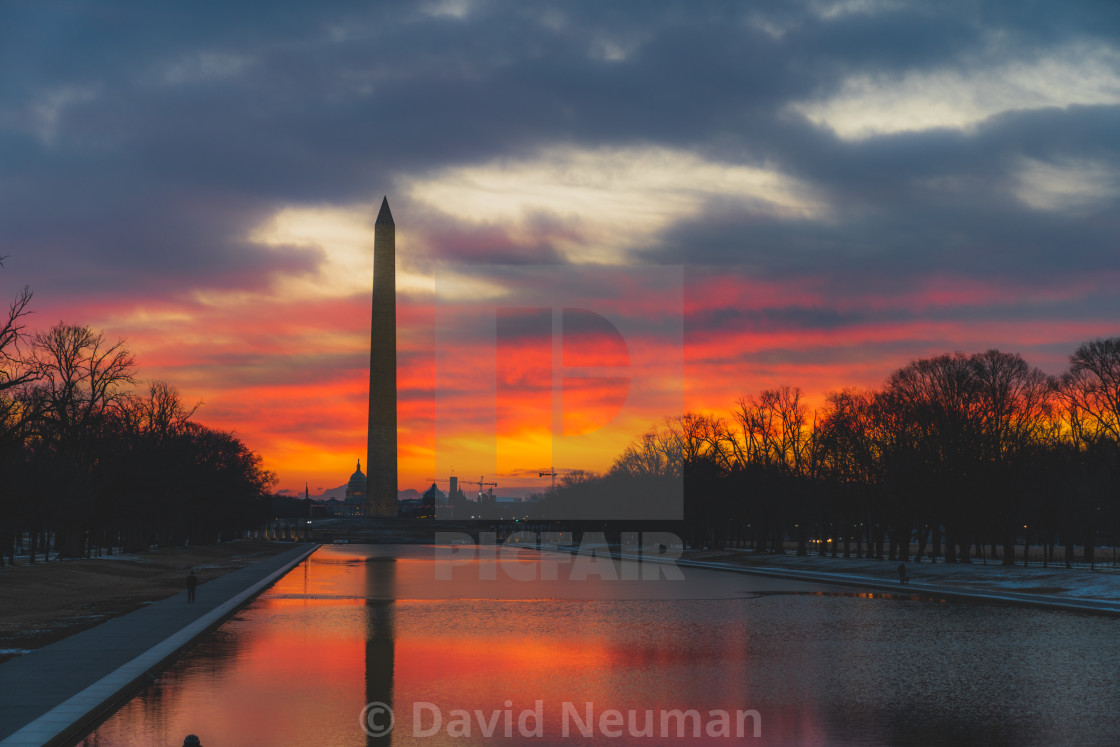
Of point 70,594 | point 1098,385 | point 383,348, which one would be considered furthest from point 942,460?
point 383,348

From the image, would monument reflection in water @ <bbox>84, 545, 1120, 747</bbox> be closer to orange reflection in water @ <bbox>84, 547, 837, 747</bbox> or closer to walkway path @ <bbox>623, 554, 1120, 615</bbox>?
orange reflection in water @ <bbox>84, 547, 837, 747</bbox>

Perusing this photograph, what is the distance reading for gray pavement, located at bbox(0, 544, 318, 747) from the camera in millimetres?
12742

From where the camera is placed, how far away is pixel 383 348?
112 m

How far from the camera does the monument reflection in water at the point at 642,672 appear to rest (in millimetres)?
13141

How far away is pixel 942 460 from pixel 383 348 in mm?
65387

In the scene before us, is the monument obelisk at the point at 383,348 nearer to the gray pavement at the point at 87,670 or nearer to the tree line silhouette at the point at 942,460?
the tree line silhouette at the point at 942,460

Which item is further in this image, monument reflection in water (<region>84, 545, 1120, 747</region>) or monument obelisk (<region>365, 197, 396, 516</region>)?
monument obelisk (<region>365, 197, 396, 516</region>)

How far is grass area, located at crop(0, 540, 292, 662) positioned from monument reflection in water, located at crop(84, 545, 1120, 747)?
12.6 feet

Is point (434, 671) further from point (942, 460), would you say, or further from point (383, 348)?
point (383, 348)

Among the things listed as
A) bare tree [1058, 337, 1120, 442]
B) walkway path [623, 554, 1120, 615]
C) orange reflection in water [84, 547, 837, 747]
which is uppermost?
bare tree [1058, 337, 1120, 442]

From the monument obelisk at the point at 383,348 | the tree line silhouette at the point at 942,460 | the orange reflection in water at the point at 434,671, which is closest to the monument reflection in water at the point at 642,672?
the orange reflection in water at the point at 434,671

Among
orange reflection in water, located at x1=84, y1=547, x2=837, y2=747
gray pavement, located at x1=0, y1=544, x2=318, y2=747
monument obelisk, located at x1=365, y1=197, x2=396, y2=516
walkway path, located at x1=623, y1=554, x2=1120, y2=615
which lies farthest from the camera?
monument obelisk, located at x1=365, y1=197, x2=396, y2=516

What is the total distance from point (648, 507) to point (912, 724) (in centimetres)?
8896

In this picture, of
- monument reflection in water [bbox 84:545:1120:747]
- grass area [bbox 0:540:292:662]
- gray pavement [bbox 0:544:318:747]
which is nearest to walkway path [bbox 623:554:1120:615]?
monument reflection in water [bbox 84:545:1120:747]
